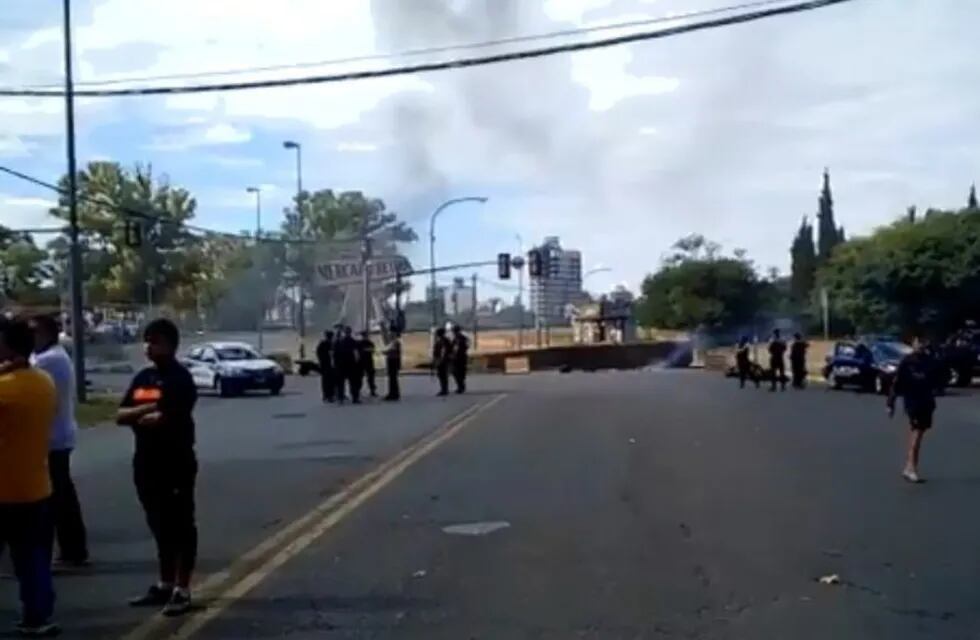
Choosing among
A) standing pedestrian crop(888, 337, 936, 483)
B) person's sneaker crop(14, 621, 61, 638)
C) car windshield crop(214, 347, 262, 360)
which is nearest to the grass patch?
car windshield crop(214, 347, 262, 360)

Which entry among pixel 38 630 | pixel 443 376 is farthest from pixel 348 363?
pixel 38 630

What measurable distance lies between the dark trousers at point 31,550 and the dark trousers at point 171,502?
68 centimetres

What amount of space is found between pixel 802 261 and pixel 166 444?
126 meters

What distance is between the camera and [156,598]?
31.0 feet

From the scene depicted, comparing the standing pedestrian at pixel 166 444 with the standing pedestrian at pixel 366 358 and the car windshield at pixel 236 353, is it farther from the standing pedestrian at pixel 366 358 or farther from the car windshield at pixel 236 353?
the car windshield at pixel 236 353

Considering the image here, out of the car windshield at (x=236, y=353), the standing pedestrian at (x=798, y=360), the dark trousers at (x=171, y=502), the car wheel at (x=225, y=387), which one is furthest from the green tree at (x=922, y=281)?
the dark trousers at (x=171, y=502)

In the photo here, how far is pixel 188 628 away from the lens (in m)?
8.73

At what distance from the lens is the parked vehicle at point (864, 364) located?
39.8m

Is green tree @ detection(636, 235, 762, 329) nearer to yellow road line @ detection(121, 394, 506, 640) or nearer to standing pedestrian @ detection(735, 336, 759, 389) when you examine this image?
standing pedestrian @ detection(735, 336, 759, 389)

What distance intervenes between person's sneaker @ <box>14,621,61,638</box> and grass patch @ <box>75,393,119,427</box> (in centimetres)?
2061

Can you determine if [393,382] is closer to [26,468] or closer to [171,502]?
[171,502]

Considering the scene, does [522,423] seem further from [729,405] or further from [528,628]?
[528,628]

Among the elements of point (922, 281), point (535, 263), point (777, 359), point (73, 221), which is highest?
point (535, 263)

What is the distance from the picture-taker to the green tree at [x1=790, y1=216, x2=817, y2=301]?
423 ft
